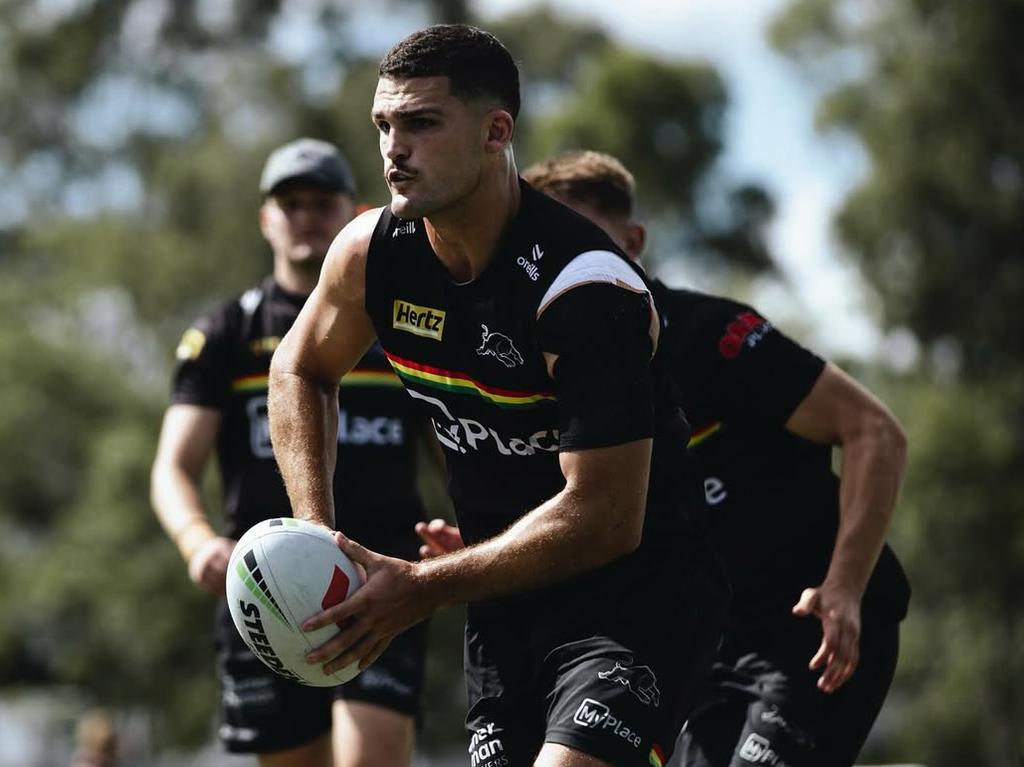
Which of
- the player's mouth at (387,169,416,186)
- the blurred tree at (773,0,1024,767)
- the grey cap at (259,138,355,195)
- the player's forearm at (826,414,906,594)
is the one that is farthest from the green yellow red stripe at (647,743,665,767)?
the blurred tree at (773,0,1024,767)

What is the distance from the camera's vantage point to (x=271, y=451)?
7.61m

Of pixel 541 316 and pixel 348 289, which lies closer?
pixel 541 316

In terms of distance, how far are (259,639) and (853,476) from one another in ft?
7.20

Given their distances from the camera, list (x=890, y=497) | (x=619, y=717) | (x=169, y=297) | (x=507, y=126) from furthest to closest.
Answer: (x=169, y=297) → (x=890, y=497) → (x=507, y=126) → (x=619, y=717)

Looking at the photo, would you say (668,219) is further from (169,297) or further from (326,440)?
(326,440)

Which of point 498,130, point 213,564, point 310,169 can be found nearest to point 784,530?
point 498,130

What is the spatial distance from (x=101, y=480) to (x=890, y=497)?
31.0m

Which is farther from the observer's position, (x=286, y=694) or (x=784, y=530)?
(x=286, y=694)

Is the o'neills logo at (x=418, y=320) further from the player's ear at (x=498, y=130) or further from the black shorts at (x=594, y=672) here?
the black shorts at (x=594, y=672)

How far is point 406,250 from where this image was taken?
16.8 feet

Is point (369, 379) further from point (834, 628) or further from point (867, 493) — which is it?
point (834, 628)

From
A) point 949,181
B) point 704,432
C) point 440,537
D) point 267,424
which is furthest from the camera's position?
point 949,181

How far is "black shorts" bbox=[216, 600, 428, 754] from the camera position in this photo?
7.30 meters

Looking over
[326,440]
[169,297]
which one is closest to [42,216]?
[169,297]
